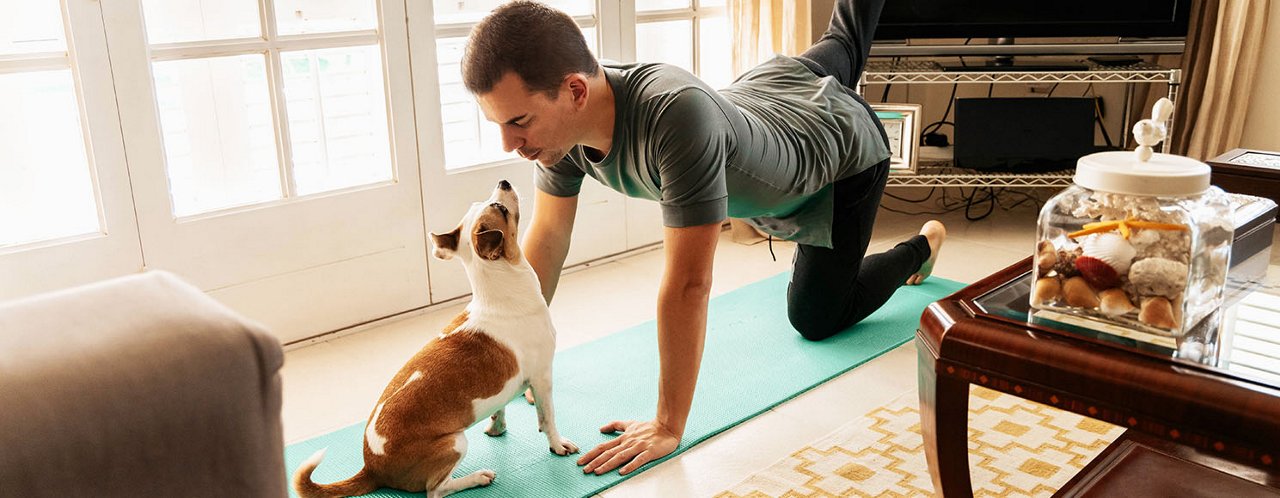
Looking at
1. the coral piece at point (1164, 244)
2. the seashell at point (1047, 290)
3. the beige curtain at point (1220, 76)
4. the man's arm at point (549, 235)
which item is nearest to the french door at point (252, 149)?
the man's arm at point (549, 235)

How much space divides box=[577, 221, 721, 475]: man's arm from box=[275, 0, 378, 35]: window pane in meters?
1.13

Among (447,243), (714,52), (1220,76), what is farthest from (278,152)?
(1220,76)

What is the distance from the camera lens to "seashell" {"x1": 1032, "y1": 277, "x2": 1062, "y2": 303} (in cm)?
122

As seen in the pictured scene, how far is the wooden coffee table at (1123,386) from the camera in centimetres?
101

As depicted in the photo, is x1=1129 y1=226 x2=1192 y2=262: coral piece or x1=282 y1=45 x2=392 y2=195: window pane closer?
x1=1129 y1=226 x2=1192 y2=262: coral piece

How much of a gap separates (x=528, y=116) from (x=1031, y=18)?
7.00ft

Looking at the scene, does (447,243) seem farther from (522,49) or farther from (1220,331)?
(1220,331)

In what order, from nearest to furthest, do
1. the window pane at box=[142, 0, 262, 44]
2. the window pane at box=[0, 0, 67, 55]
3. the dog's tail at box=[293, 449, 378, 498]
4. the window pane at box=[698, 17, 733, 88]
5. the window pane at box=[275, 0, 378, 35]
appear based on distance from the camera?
1. the dog's tail at box=[293, 449, 378, 498]
2. the window pane at box=[0, 0, 67, 55]
3. the window pane at box=[142, 0, 262, 44]
4. the window pane at box=[275, 0, 378, 35]
5. the window pane at box=[698, 17, 733, 88]

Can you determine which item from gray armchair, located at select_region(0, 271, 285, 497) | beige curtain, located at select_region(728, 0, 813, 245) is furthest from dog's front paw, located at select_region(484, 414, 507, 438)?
beige curtain, located at select_region(728, 0, 813, 245)

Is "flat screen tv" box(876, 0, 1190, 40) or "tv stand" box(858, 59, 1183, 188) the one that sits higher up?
"flat screen tv" box(876, 0, 1190, 40)

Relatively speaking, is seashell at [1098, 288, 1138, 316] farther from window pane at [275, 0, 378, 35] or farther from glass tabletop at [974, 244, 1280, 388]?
window pane at [275, 0, 378, 35]

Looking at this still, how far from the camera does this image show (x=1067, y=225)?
1.23 m

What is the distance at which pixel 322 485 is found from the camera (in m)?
1.50

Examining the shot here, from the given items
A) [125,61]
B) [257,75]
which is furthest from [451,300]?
[125,61]
